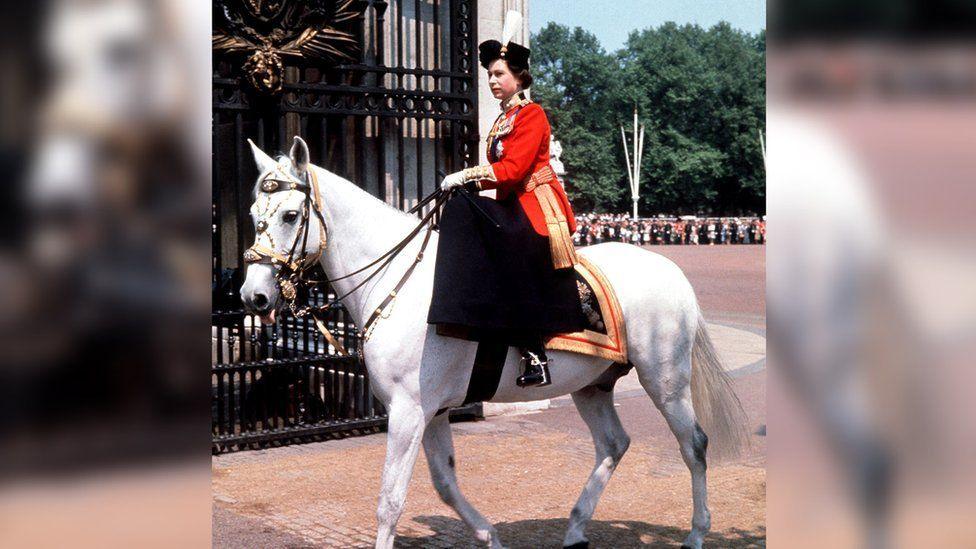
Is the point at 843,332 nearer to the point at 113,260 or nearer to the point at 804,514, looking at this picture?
the point at 804,514

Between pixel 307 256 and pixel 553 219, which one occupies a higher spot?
pixel 553 219

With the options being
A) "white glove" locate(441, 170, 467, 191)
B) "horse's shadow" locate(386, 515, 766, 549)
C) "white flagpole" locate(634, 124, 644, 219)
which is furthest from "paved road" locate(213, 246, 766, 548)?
"white flagpole" locate(634, 124, 644, 219)

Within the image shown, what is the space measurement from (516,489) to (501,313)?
2.63 metres

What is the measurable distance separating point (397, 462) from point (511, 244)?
46.7 inches

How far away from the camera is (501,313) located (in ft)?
16.5

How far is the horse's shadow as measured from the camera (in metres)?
5.91

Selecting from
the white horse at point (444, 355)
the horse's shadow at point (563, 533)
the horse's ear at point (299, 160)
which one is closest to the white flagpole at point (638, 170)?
the horse's shadow at point (563, 533)

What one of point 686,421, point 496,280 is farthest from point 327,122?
point 686,421

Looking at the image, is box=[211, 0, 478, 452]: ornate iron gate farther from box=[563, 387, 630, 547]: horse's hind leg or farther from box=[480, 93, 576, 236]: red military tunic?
box=[480, 93, 576, 236]: red military tunic

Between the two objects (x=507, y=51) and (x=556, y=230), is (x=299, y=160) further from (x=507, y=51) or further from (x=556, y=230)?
(x=556, y=230)

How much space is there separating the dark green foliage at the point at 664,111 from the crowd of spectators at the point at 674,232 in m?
16.5

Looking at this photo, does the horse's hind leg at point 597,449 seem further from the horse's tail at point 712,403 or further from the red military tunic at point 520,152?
the red military tunic at point 520,152

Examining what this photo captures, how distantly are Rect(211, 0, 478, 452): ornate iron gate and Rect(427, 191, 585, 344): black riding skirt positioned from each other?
3.37m

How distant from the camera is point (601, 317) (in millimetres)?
5449
